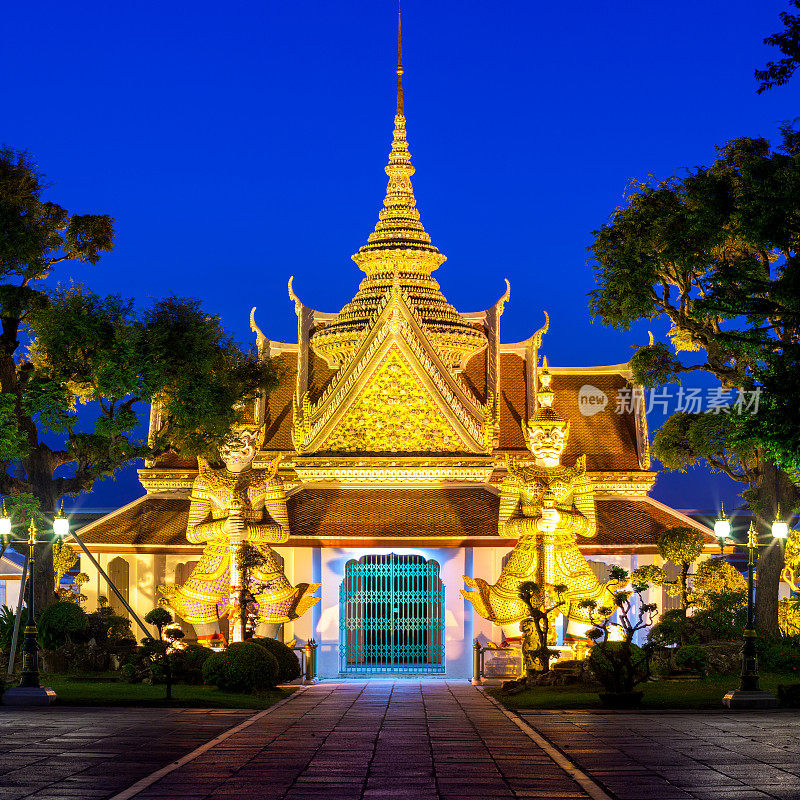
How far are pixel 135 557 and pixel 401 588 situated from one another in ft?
19.6

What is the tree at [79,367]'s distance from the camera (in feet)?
64.3

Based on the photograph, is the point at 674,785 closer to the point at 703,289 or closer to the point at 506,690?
the point at 506,690

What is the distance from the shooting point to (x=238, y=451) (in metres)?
22.3

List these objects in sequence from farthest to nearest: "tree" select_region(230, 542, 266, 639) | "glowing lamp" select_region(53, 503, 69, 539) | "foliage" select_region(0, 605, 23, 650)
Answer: "foliage" select_region(0, 605, 23, 650), "tree" select_region(230, 542, 266, 639), "glowing lamp" select_region(53, 503, 69, 539)

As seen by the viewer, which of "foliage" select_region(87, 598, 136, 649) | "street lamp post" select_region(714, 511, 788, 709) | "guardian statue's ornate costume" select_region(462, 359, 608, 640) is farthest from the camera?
"foliage" select_region(87, 598, 136, 649)

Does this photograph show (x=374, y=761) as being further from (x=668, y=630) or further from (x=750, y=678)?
(x=668, y=630)

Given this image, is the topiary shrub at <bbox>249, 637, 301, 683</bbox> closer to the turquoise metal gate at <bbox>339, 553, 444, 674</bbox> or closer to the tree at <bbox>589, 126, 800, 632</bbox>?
the turquoise metal gate at <bbox>339, 553, 444, 674</bbox>

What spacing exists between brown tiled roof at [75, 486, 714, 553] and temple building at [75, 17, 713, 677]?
0.04m

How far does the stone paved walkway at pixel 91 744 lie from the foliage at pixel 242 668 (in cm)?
188

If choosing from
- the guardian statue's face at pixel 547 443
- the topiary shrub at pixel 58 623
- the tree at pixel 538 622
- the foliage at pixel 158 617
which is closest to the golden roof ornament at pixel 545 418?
the guardian statue's face at pixel 547 443

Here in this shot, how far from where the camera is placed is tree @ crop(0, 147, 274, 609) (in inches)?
772

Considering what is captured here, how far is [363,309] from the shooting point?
2773 cm

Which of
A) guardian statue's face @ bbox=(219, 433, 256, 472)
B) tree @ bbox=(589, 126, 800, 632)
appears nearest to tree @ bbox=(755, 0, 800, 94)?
tree @ bbox=(589, 126, 800, 632)

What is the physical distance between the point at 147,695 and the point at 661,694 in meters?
7.78
